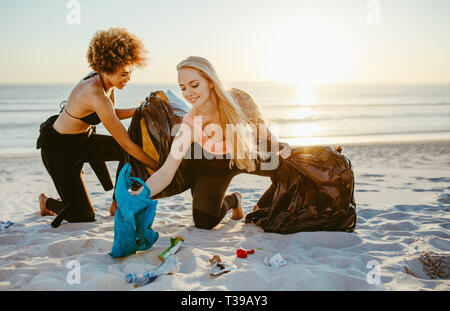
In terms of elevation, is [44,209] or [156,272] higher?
[156,272]

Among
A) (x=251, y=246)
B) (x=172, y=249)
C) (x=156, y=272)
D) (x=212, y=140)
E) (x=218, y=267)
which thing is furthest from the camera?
(x=212, y=140)

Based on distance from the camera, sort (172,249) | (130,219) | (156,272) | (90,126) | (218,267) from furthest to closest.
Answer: (90,126), (172,249), (130,219), (218,267), (156,272)

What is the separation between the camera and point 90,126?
4.02 m

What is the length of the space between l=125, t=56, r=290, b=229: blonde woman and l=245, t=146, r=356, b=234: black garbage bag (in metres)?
0.18

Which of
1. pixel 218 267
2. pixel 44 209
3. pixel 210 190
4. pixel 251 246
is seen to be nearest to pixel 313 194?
pixel 251 246

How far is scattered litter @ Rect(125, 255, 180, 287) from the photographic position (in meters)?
2.26

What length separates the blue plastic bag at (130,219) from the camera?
2.56 meters

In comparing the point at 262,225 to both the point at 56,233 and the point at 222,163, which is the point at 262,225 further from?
the point at 56,233

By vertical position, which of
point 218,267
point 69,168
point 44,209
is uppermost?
point 69,168

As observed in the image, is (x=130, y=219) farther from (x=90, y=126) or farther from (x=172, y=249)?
(x=90, y=126)

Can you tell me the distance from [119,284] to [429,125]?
44.3ft

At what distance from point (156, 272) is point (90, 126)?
7.27 ft
